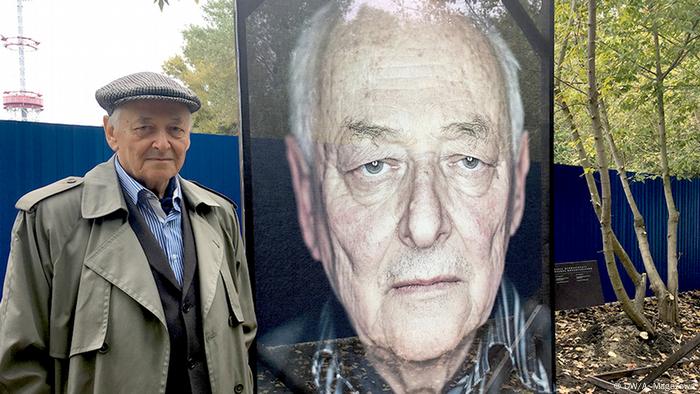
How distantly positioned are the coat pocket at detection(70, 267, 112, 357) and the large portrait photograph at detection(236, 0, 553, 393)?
3.15ft

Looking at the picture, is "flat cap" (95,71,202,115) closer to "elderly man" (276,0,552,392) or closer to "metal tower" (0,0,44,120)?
"elderly man" (276,0,552,392)

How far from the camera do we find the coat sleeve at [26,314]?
128cm

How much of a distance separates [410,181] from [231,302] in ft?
4.72

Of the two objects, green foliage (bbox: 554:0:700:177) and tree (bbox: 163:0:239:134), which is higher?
tree (bbox: 163:0:239:134)

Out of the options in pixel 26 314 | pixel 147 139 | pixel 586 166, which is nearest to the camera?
pixel 26 314

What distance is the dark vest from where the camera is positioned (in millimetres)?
1437

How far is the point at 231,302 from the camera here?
5.33 ft

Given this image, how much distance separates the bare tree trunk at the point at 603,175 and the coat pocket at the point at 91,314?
165 inches

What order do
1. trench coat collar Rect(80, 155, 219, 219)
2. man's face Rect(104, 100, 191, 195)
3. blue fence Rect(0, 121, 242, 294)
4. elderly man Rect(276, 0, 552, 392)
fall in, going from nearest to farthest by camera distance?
trench coat collar Rect(80, 155, 219, 219) → man's face Rect(104, 100, 191, 195) → elderly man Rect(276, 0, 552, 392) → blue fence Rect(0, 121, 242, 294)

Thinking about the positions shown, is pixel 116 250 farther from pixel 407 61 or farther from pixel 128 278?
pixel 407 61

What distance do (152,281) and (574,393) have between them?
373 cm

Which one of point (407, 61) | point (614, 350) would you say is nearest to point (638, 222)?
point (614, 350)

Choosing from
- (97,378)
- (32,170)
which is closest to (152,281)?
(97,378)

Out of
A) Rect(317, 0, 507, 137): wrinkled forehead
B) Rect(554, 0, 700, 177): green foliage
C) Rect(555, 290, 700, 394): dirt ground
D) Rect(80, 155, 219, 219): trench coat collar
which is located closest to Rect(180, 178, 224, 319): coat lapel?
Rect(80, 155, 219, 219): trench coat collar
